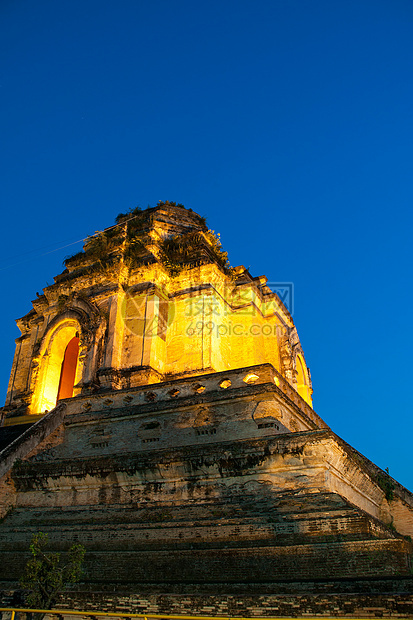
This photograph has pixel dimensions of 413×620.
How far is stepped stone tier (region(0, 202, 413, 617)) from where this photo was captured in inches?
284

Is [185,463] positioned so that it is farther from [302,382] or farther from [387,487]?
[302,382]

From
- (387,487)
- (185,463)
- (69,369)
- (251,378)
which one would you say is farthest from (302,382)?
(185,463)

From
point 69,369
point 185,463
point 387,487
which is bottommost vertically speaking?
point 185,463

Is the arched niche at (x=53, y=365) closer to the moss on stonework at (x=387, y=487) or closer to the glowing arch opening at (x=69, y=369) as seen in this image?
the glowing arch opening at (x=69, y=369)

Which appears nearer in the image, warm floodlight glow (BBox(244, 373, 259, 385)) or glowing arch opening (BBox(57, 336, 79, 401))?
warm floodlight glow (BBox(244, 373, 259, 385))

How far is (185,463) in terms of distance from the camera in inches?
385

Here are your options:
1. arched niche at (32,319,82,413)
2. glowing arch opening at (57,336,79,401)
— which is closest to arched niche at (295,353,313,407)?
arched niche at (32,319,82,413)

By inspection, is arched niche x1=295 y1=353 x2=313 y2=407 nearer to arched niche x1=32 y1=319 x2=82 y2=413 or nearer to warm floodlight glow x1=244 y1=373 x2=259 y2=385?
arched niche x1=32 y1=319 x2=82 y2=413

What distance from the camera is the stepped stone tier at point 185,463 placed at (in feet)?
23.6

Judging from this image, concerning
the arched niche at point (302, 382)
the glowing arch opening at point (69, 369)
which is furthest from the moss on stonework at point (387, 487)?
the glowing arch opening at point (69, 369)

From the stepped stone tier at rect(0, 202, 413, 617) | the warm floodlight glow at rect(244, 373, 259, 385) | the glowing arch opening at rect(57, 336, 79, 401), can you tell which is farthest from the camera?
the glowing arch opening at rect(57, 336, 79, 401)

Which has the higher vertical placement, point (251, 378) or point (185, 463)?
point (251, 378)

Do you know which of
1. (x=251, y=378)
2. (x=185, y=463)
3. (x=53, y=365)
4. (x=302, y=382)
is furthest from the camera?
(x=302, y=382)

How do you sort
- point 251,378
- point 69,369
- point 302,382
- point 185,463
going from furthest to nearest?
1. point 302,382
2. point 69,369
3. point 251,378
4. point 185,463
